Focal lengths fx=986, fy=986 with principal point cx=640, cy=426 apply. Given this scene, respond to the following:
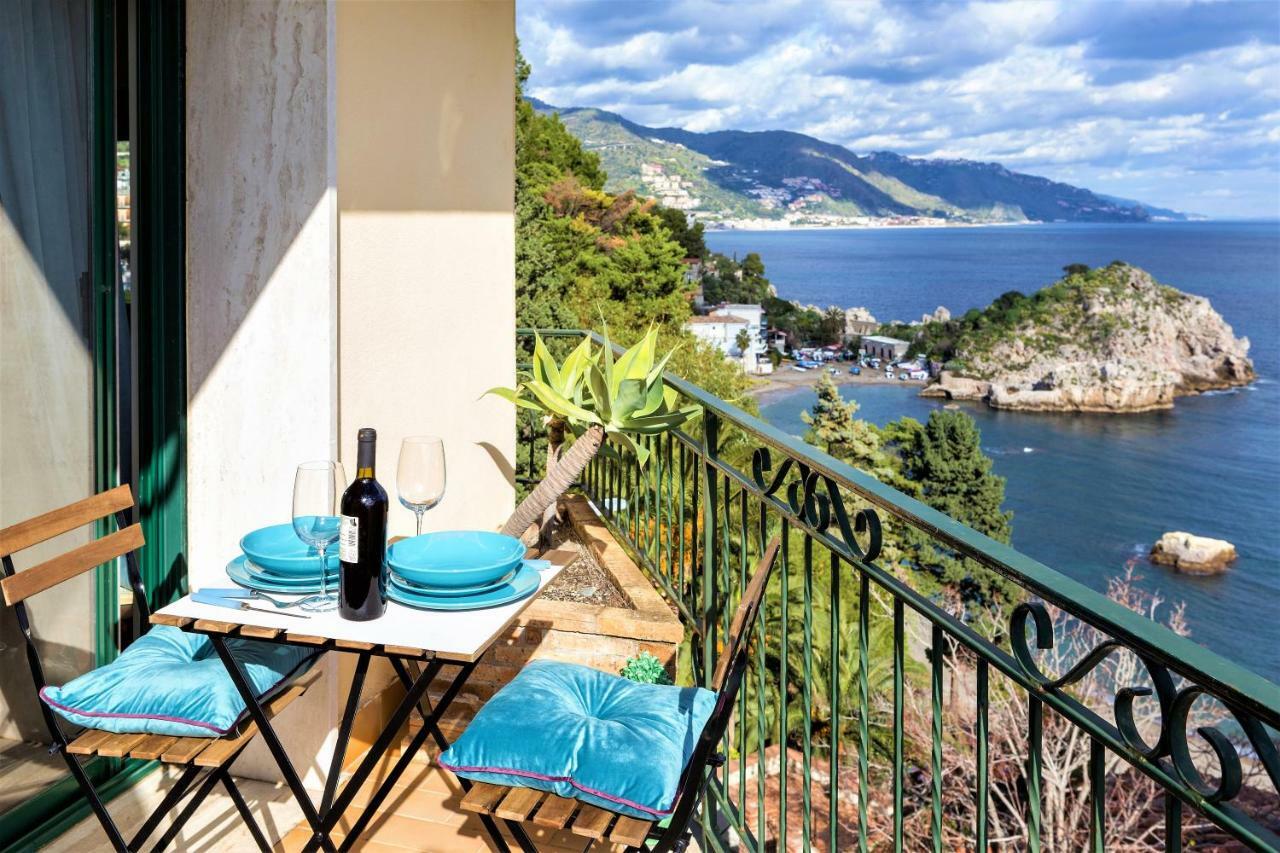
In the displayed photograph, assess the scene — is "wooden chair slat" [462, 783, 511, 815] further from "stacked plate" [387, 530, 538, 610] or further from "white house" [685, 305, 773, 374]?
"white house" [685, 305, 773, 374]

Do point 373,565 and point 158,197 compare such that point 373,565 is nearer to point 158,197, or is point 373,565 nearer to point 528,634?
point 158,197

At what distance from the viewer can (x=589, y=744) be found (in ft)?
5.06

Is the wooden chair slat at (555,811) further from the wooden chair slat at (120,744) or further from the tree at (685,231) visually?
the tree at (685,231)

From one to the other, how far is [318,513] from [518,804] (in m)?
0.61

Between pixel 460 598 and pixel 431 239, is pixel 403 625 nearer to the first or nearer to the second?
pixel 460 598

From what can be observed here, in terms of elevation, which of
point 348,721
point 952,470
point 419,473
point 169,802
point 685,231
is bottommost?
point 952,470

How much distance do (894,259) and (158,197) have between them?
75766 millimetres

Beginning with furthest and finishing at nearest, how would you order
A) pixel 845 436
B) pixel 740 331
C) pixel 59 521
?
pixel 740 331, pixel 845 436, pixel 59 521

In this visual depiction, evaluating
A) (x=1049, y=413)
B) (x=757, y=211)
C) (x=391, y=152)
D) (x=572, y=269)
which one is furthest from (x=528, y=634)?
(x=757, y=211)

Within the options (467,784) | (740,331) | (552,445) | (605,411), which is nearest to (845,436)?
(740,331)

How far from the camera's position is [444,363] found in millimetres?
3242

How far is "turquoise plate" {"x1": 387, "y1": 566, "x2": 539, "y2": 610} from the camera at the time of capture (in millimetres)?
1720

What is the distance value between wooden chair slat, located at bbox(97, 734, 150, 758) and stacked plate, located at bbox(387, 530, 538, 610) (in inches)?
19.1

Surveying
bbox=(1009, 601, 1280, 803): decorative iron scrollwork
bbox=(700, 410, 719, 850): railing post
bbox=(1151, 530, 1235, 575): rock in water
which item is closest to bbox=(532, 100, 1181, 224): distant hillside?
bbox=(1151, 530, 1235, 575): rock in water
